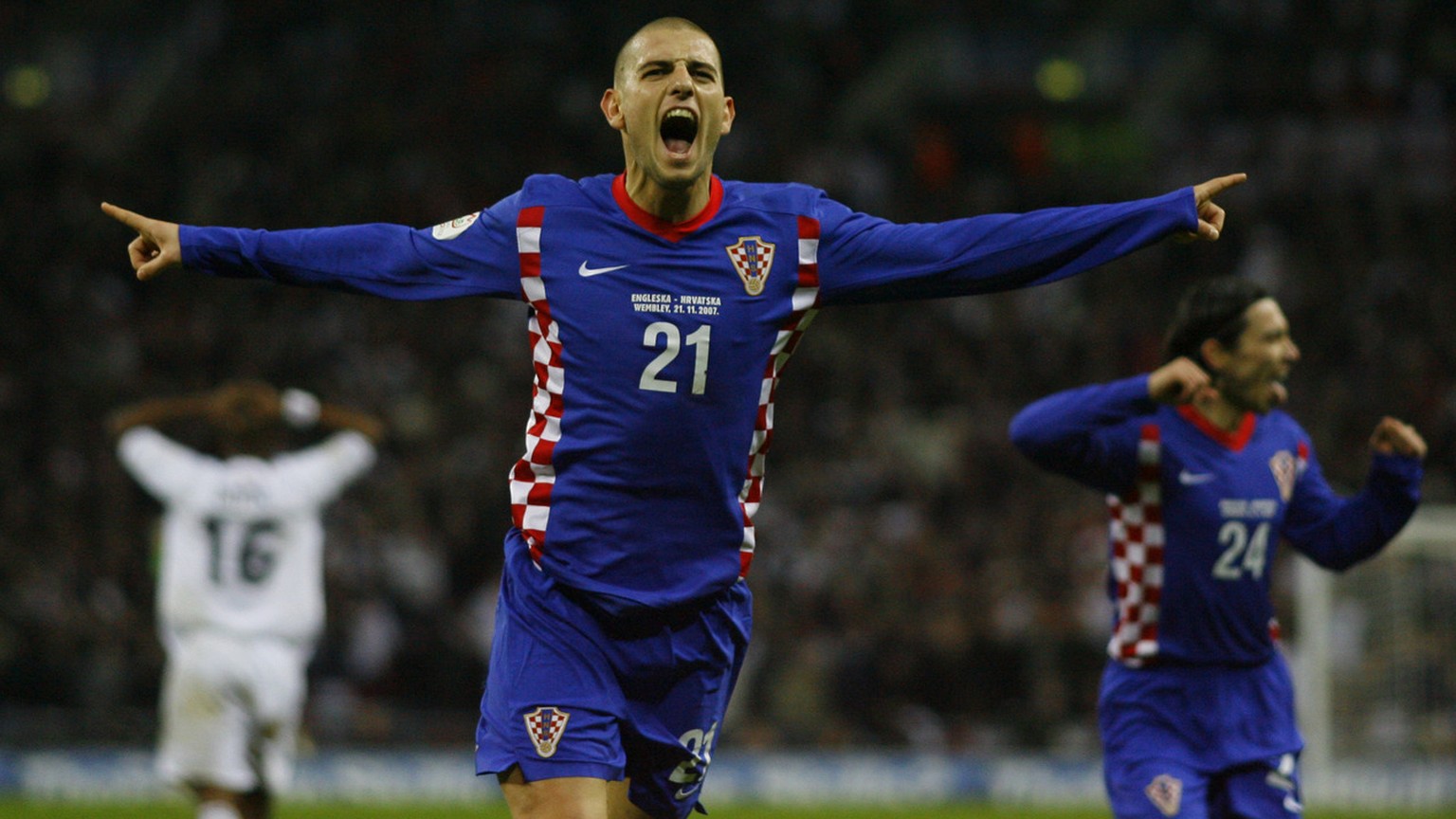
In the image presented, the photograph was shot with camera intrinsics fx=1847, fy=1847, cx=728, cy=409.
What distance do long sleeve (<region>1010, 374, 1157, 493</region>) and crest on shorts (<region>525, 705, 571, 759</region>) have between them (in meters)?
2.09

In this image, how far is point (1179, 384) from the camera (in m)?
5.71

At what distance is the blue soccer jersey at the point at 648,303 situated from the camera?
4930 millimetres

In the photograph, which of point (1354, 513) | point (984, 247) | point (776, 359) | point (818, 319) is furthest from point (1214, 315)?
point (818, 319)

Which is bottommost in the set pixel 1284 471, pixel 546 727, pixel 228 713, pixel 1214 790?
pixel 228 713

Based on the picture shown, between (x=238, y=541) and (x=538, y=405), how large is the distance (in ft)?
17.4

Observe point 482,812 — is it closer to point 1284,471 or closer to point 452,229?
point 1284,471

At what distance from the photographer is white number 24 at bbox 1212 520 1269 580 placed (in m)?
6.23

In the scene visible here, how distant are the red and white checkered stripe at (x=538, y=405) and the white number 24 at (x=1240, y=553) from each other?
247cm

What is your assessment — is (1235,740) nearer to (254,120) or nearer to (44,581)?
(44,581)

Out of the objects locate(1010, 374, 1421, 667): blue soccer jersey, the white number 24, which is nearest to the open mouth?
locate(1010, 374, 1421, 667): blue soccer jersey

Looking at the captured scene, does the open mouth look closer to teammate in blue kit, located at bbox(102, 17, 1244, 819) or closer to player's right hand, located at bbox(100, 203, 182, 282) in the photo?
teammate in blue kit, located at bbox(102, 17, 1244, 819)

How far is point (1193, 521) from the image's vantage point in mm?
6281

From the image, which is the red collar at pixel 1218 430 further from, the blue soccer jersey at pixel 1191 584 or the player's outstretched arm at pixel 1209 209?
the player's outstretched arm at pixel 1209 209

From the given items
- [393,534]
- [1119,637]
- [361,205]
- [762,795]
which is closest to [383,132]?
[361,205]
